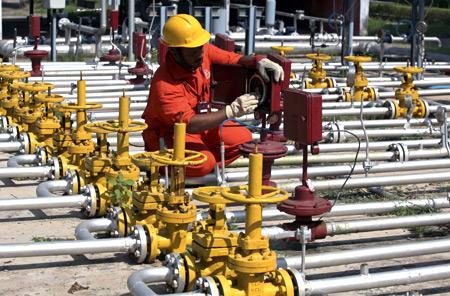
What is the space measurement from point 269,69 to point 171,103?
69 cm

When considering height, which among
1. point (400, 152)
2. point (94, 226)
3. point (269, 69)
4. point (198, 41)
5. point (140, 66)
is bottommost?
point (94, 226)

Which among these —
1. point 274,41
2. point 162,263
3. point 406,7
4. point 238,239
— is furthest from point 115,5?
point 406,7

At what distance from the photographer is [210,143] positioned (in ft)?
22.3

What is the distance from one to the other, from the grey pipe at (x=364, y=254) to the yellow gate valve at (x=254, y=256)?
416 mm

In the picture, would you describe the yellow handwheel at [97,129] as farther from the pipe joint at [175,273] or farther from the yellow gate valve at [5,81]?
the yellow gate valve at [5,81]

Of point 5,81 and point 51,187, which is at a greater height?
point 5,81

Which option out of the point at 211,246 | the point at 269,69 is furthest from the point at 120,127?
the point at 211,246

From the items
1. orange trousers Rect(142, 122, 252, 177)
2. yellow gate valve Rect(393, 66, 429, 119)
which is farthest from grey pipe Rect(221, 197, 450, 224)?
yellow gate valve Rect(393, 66, 429, 119)

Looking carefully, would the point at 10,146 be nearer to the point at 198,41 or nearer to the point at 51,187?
the point at 51,187

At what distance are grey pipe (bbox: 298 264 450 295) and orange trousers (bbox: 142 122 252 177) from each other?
2104mm

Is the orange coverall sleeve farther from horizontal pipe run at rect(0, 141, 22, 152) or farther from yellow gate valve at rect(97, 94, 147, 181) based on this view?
horizontal pipe run at rect(0, 141, 22, 152)

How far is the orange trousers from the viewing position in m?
6.59

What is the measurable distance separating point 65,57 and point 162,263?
10116 mm

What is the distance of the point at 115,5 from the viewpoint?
15125mm
